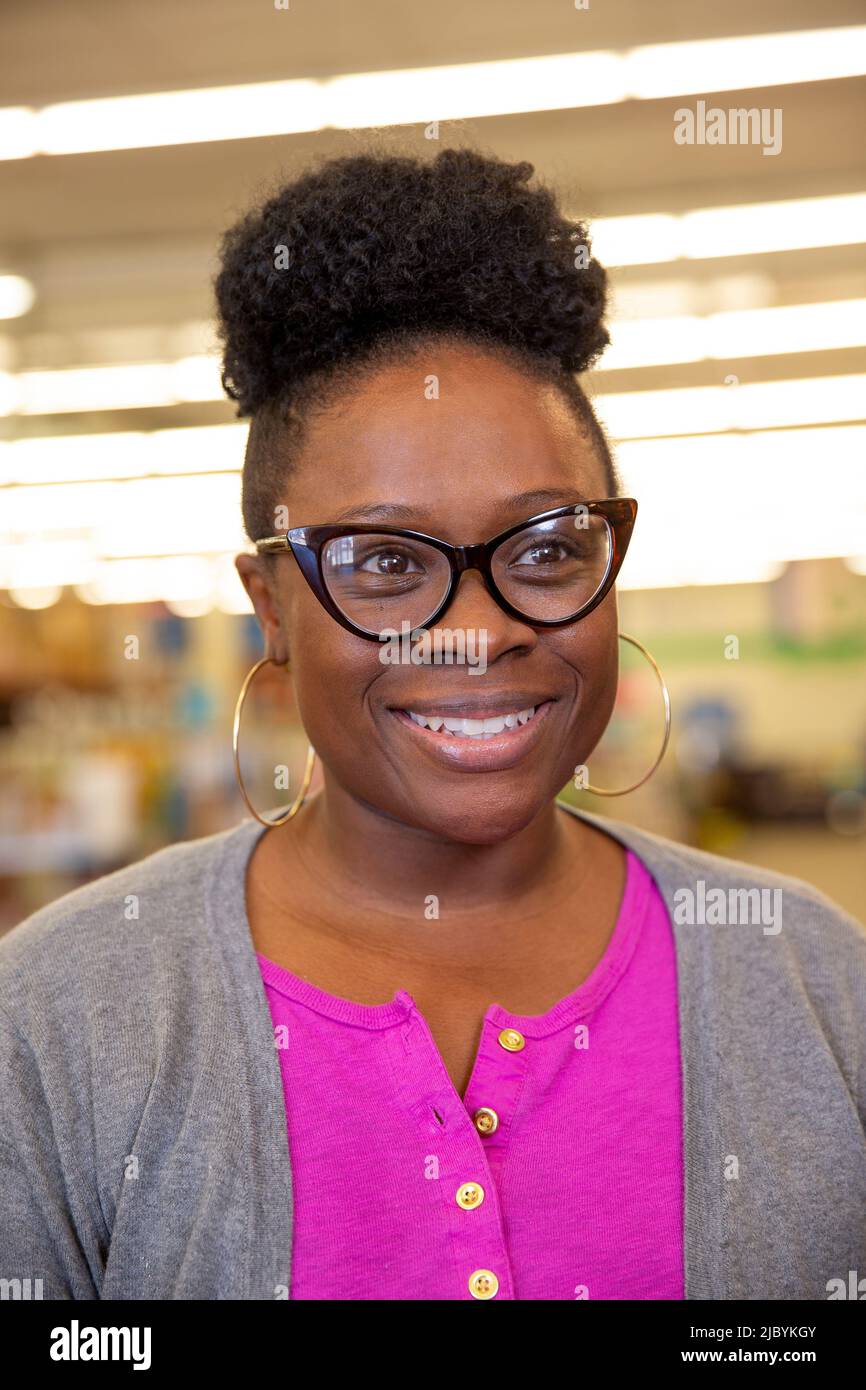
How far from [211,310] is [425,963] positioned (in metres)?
0.81

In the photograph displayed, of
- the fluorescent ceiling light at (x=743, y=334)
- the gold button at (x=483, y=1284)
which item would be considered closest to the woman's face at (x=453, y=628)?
the gold button at (x=483, y=1284)

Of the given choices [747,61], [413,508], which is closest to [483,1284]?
[413,508]

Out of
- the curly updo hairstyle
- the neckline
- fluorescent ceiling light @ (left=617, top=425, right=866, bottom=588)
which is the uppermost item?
fluorescent ceiling light @ (left=617, top=425, right=866, bottom=588)

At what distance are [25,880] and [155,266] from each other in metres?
2.96

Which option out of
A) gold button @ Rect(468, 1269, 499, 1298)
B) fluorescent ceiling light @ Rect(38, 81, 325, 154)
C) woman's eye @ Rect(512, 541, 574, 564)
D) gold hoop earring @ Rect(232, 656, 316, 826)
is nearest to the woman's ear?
gold hoop earring @ Rect(232, 656, 316, 826)

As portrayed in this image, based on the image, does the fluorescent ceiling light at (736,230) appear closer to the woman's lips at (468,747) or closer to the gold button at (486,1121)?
the woman's lips at (468,747)

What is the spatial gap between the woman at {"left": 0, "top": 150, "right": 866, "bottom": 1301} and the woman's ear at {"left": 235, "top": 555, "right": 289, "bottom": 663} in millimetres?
17

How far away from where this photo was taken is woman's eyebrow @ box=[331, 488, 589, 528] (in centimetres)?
123

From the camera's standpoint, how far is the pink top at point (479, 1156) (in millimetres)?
1171

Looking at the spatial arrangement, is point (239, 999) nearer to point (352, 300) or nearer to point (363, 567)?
point (363, 567)

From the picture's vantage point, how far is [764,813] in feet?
46.6

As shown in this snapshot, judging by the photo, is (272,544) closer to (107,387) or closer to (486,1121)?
(486,1121)

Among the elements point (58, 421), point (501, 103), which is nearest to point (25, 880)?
point (58, 421)

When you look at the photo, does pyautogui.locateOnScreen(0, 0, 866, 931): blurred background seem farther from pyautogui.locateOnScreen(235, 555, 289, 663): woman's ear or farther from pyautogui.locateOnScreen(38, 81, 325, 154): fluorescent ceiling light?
pyautogui.locateOnScreen(235, 555, 289, 663): woman's ear
